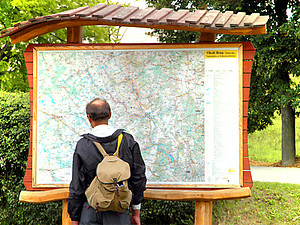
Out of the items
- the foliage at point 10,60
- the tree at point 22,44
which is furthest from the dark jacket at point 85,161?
the foliage at point 10,60

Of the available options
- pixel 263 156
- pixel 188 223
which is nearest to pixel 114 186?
pixel 188 223

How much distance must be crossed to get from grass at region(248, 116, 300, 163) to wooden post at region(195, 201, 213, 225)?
12.9 meters

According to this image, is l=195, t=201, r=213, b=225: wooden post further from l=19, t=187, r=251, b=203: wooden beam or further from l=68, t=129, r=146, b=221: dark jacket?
l=68, t=129, r=146, b=221: dark jacket

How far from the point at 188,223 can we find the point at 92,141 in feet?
13.0

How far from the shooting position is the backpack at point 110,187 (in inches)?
110

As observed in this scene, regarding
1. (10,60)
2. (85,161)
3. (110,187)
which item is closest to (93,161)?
(85,161)

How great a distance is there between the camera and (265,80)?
13734mm

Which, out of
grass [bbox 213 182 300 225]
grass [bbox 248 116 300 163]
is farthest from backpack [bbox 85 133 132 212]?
grass [bbox 248 116 300 163]

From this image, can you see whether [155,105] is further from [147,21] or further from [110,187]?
[110,187]

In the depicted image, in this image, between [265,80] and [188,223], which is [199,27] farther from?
[265,80]

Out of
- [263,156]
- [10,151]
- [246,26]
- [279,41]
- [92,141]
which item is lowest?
[263,156]

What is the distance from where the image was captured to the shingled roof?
3.82 meters

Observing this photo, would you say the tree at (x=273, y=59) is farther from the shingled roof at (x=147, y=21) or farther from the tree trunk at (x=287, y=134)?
the shingled roof at (x=147, y=21)

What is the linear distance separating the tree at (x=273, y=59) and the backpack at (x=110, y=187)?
10.8 meters
